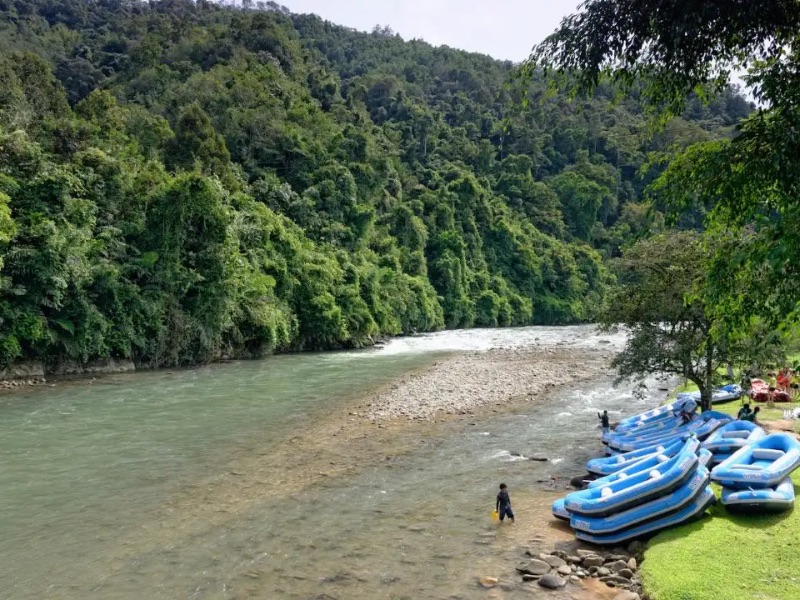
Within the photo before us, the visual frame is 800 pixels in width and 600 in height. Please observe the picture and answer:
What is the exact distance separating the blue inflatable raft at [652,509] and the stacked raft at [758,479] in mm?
727

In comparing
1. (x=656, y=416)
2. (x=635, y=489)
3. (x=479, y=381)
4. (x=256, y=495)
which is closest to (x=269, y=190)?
(x=479, y=381)

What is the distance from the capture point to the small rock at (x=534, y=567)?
9.91 meters

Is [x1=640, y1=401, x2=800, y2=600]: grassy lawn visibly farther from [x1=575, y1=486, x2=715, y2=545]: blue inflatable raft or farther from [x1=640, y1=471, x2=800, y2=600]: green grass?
[x1=575, y1=486, x2=715, y2=545]: blue inflatable raft

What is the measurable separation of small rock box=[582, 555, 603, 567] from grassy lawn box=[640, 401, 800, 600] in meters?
0.77

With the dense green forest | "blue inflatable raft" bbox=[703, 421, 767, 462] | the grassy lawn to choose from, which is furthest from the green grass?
the dense green forest

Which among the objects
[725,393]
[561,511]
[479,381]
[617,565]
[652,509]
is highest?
[652,509]

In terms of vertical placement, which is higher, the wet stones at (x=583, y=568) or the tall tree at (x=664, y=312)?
the tall tree at (x=664, y=312)

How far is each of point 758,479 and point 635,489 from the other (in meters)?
2.47

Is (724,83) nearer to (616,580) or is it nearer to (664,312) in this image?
(616,580)

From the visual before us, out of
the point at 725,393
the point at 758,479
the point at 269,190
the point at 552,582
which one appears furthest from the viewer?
the point at 269,190

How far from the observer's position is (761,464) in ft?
39.7

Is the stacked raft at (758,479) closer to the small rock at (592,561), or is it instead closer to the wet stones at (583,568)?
the wet stones at (583,568)

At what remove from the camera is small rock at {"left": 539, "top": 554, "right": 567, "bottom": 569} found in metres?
10.1

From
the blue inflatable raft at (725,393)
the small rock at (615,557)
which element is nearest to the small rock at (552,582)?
the small rock at (615,557)
